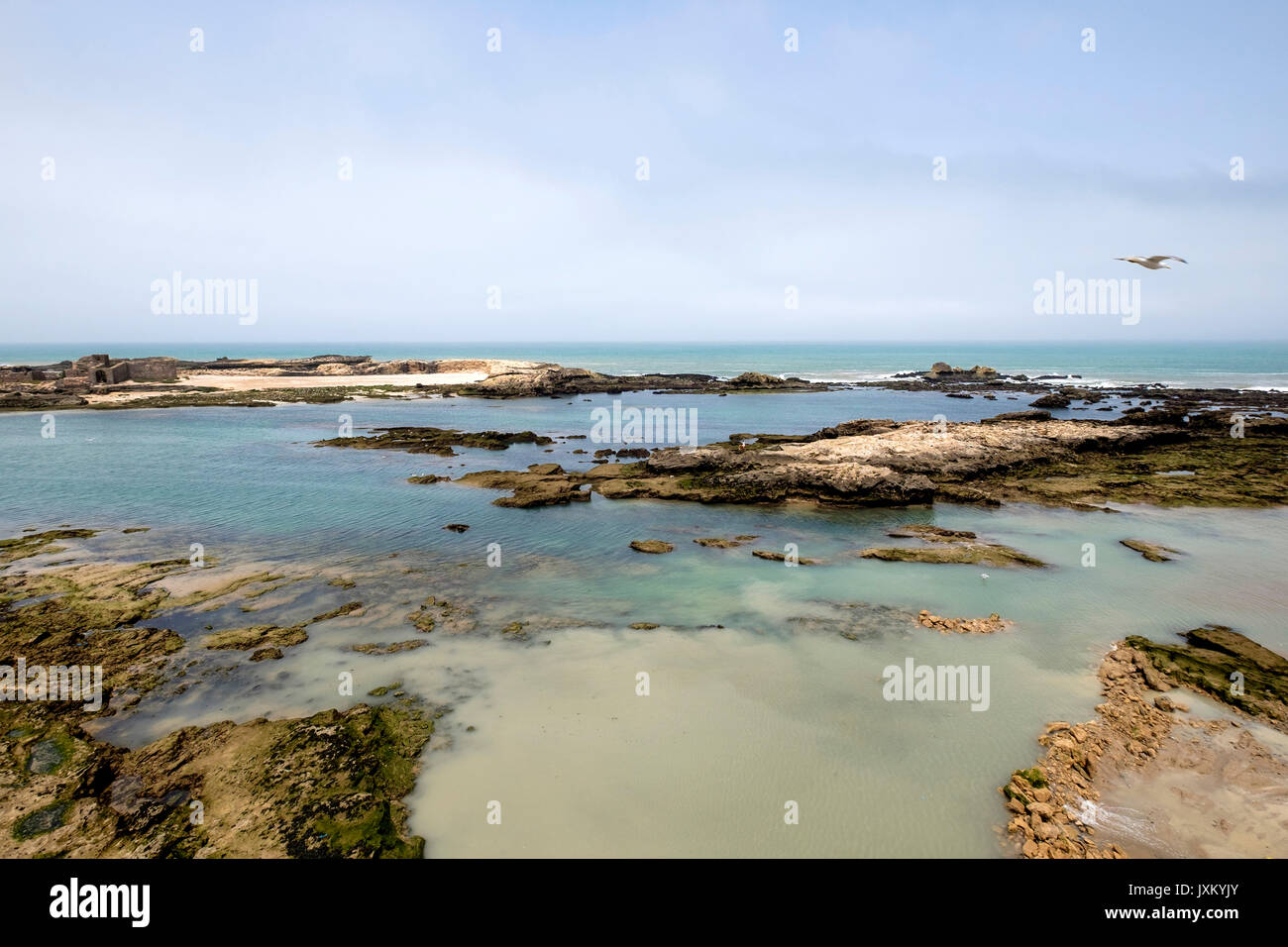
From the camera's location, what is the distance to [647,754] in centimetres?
805

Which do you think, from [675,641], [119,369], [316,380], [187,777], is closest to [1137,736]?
[675,641]

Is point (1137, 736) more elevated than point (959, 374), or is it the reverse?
point (959, 374)

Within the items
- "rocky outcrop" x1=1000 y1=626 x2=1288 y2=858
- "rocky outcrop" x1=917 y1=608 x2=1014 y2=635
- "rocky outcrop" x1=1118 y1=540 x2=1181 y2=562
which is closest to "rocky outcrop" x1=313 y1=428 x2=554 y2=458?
"rocky outcrop" x1=917 y1=608 x2=1014 y2=635

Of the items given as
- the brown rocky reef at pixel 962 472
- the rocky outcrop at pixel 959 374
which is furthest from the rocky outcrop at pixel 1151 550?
the rocky outcrop at pixel 959 374

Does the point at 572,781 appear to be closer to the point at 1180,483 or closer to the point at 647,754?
the point at 647,754

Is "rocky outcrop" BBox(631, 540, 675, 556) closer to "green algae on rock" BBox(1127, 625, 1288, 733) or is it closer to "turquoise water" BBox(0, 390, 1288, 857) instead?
"turquoise water" BBox(0, 390, 1288, 857)

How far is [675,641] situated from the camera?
11211 millimetres

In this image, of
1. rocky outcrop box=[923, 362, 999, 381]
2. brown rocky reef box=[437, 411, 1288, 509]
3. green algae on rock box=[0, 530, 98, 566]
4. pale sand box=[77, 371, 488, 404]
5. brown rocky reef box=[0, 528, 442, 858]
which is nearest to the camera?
brown rocky reef box=[0, 528, 442, 858]

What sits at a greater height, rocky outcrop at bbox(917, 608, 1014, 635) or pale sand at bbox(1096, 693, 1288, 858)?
rocky outcrop at bbox(917, 608, 1014, 635)

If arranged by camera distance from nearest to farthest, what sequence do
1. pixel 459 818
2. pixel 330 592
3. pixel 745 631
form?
pixel 459 818 < pixel 745 631 < pixel 330 592

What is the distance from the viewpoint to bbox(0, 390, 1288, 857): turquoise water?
717cm

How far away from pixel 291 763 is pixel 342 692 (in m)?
1.77

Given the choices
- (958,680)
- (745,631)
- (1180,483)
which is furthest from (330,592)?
(1180,483)

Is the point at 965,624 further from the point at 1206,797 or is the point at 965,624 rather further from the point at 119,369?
the point at 119,369
